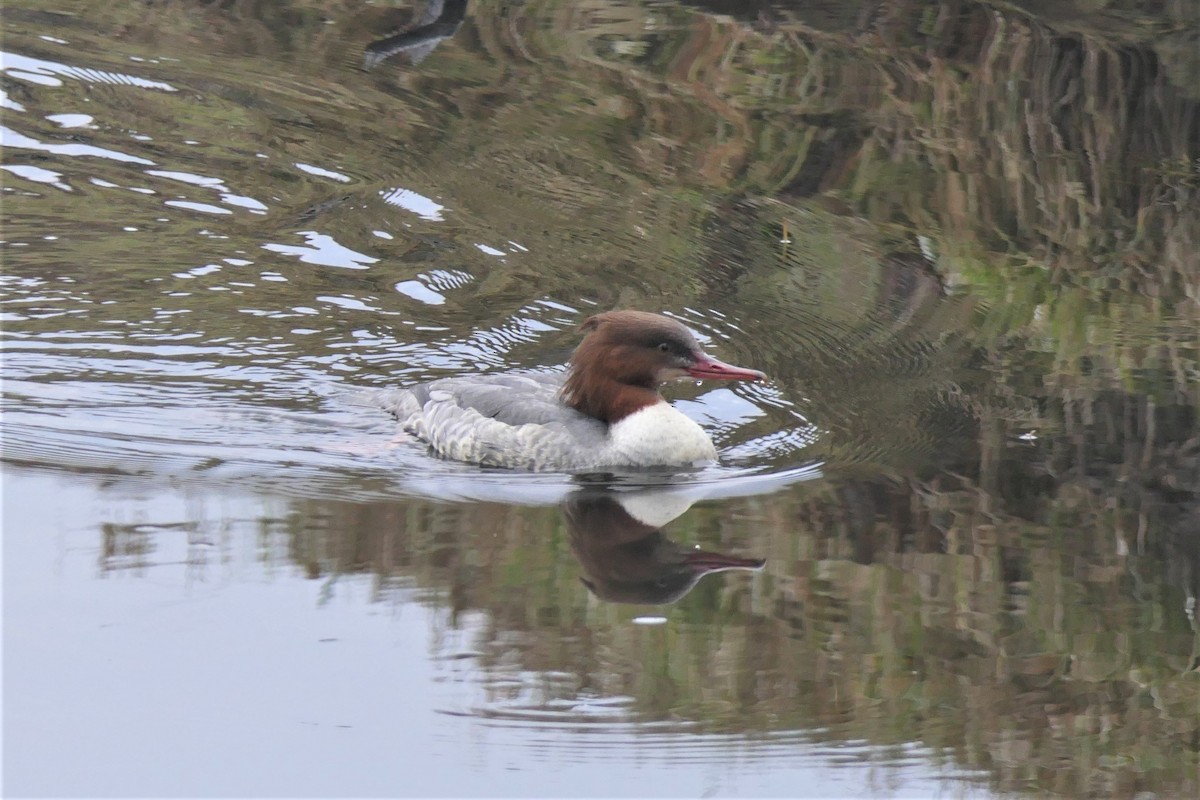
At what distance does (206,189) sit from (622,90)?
10.8 ft

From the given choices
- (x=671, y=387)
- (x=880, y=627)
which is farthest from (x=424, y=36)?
(x=880, y=627)

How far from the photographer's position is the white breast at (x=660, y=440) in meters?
7.51

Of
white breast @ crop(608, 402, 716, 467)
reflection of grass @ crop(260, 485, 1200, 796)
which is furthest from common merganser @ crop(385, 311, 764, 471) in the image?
reflection of grass @ crop(260, 485, 1200, 796)

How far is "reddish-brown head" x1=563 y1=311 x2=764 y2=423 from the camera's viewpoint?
7.67 m

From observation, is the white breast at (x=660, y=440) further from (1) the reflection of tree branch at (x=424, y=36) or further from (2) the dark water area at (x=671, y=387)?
(1) the reflection of tree branch at (x=424, y=36)

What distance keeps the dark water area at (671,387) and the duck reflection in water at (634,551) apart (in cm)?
2

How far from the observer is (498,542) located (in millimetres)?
6305

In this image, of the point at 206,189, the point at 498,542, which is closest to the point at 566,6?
the point at 206,189

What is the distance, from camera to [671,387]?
8.77 meters

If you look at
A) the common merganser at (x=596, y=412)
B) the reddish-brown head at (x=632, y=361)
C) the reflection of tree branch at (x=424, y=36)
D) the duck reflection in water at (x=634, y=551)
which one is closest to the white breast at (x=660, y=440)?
the common merganser at (x=596, y=412)

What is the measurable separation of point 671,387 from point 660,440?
4.21ft

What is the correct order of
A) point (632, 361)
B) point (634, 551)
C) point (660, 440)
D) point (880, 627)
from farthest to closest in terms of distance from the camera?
point (632, 361) < point (660, 440) < point (634, 551) < point (880, 627)

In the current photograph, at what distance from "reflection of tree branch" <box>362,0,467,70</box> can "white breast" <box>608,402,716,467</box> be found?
5.72 meters

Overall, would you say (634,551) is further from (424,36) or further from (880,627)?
(424,36)
